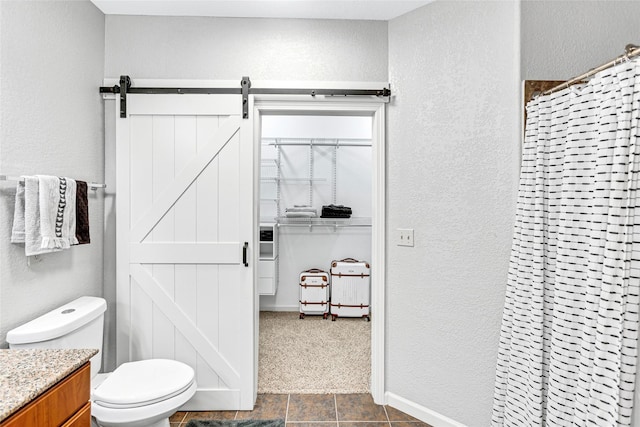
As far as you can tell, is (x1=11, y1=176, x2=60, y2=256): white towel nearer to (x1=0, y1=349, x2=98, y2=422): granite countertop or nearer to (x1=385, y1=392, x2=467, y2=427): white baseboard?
(x1=0, y1=349, x2=98, y2=422): granite countertop

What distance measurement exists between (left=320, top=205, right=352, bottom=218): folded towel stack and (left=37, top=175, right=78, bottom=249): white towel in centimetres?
262

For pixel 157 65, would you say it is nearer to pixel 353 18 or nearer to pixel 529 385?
pixel 353 18

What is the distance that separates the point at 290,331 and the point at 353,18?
2928 mm

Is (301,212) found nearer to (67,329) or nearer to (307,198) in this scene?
(307,198)

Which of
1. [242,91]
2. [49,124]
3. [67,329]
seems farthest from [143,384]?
[242,91]

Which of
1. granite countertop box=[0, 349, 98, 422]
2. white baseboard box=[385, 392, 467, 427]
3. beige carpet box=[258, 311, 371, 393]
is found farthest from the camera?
beige carpet box=[258, 311, 371, 393]

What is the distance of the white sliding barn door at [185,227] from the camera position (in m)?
2.24

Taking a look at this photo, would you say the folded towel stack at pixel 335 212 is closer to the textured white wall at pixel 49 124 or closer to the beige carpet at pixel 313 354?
the beige carpet at pixel 313 354

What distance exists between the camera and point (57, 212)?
5.58 ft

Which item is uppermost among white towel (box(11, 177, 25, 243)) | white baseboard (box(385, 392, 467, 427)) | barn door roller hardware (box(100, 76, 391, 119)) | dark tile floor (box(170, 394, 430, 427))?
barn door roller hardware (box(100, 76, 391, 119))

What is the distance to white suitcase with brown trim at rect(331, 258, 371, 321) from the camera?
3.99 meters

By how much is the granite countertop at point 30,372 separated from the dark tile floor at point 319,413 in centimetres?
114

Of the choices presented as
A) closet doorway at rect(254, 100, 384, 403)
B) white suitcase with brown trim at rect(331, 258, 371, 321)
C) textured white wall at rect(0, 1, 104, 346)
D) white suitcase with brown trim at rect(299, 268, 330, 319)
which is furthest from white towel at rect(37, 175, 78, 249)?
white suitcase with brown trim at rect(331, 258, 371, 321)

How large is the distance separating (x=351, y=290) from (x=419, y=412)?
6.25 ft
